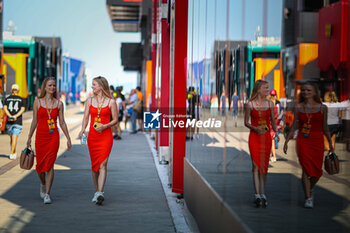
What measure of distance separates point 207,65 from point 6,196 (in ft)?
11.5

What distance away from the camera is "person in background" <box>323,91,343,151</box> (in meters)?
1.83

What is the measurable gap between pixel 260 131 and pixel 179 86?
4586mm

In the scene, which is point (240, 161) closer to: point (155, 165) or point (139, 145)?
point (155, 165)

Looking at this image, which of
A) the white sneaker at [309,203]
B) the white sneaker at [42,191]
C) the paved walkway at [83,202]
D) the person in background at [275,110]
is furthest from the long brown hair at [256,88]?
the white sneaker at [42,191]

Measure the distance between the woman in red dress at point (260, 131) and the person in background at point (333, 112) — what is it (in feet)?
2.17

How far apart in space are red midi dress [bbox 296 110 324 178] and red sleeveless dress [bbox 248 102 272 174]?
1.46ft

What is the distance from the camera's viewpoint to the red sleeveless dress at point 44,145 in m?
7.05

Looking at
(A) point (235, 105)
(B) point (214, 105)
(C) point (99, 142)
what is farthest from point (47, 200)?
(A) point (235, 105)

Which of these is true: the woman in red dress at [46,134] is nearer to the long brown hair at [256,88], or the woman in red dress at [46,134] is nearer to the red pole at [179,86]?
the red pole at [179,86]

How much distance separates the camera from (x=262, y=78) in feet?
9.40

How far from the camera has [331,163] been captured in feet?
6.13

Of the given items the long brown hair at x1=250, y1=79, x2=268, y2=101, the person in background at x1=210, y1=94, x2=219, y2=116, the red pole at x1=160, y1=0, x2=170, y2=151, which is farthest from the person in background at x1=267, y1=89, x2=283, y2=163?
the red pole at x1=160, y1=0, x2=170, y2=151

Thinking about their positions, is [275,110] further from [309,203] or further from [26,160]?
[26,160]

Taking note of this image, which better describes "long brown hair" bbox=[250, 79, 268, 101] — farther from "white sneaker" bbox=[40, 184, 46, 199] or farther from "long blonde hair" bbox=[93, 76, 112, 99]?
"white sneaker" bbox=[40, 184, 46, 199]
